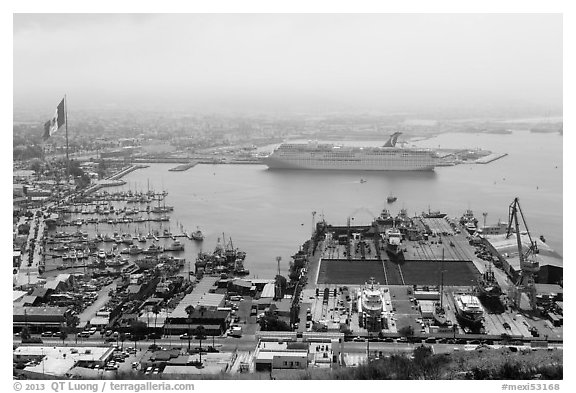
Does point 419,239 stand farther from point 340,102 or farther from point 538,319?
point 340,102

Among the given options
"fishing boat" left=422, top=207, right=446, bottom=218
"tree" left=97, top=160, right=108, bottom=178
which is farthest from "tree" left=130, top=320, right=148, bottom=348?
"tree" left=97, top=160, right=108, bottom=178

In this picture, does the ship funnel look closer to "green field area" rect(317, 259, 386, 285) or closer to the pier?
the pier

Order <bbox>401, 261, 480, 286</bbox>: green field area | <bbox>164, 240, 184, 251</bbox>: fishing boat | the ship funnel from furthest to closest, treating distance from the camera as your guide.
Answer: the ship funnel → <bbox>164, 240, 184, 251</bbox>: fishing boat → <bbox>401, 261, 480, 286</bbox>: green field area

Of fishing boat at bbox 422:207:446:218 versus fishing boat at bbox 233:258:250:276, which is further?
fishing boat at bbox 422:207:446:218

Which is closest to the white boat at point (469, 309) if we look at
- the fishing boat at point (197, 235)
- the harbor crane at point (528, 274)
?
the harbor crane at point (528, 274)

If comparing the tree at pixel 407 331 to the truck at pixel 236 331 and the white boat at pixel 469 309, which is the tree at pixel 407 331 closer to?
the white boat at pixel 469 309

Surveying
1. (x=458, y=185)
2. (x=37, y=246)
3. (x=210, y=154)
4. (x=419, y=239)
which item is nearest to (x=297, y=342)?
(x=419, y=239)
